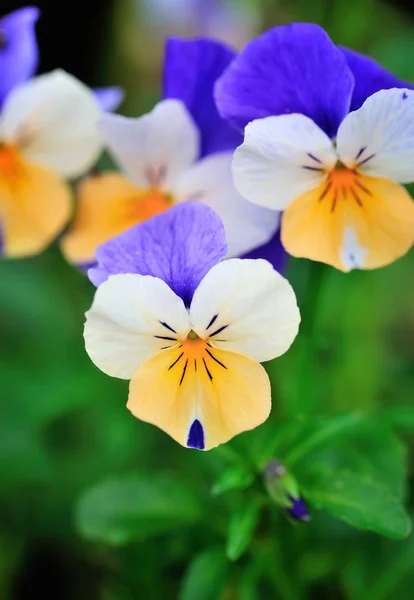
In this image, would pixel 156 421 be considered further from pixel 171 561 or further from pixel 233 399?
pixel 171 561

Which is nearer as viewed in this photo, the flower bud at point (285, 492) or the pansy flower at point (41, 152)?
the flower bud at point (285, 492)

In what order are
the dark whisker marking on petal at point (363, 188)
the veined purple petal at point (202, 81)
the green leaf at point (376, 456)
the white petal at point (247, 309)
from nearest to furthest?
the white petal at point (247, 309), the dark whisker marking on petal at point (363, 188), the veined purple petal at point (202, 81), the green leaf at point (376, 456)

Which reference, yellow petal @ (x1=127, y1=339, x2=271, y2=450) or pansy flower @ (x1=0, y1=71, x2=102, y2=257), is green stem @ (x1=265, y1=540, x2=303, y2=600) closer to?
yellow petal @ (x1=127, y1=339, x2=271, y2=450)

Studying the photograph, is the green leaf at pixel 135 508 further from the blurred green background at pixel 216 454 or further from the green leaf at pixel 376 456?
the green leaf at pixel 376 456

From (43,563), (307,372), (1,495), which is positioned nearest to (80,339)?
(1,495)

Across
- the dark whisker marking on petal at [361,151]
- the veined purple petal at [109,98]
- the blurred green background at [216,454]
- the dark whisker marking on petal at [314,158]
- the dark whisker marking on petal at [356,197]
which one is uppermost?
the dark whisker marking on petal at [361,151]

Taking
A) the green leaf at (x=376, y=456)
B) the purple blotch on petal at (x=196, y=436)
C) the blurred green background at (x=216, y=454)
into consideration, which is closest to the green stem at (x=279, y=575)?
the blurred green background at (x=216, y=454)

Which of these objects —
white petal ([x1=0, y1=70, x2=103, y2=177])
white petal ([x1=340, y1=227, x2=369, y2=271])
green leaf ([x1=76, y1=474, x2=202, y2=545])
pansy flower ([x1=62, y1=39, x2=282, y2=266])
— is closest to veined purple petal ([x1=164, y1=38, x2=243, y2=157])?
pansy flower ([x1=62, y1=39, x2=282, y2=266])
